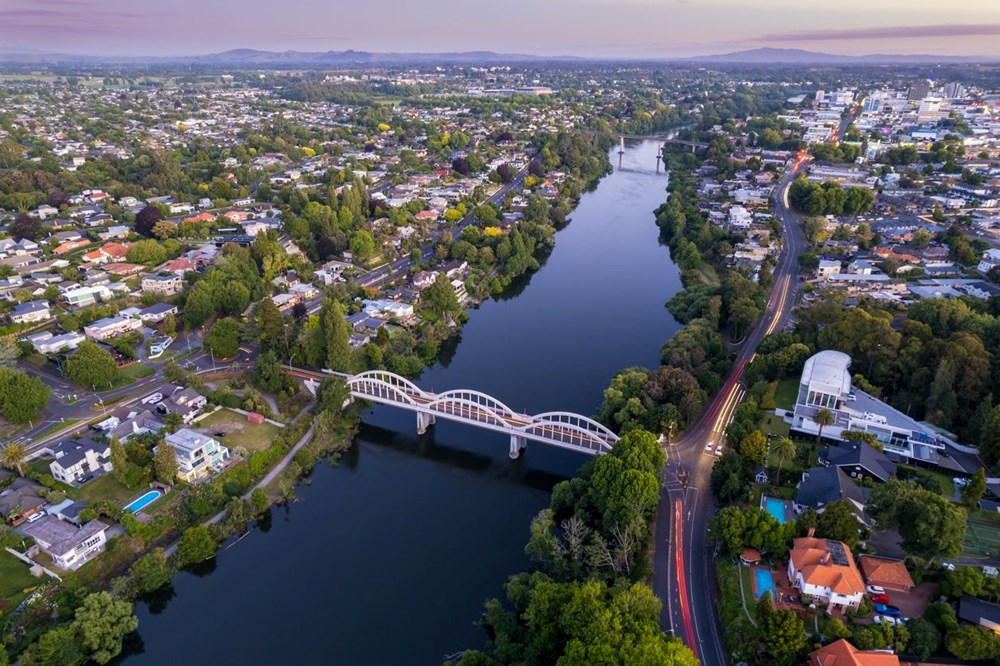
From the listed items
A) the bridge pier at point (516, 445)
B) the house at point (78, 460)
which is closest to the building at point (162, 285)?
the house at point (78, 460)

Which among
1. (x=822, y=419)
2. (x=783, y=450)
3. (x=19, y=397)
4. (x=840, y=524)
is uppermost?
(x=822, y=419)

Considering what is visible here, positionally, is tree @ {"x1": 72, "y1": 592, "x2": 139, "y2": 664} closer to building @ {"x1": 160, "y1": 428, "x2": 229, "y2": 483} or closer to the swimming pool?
building @ {"x1": 160, "y1": 428, "x2": 229, "y2": 483}

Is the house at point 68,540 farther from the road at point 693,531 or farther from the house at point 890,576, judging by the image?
the house at point 890,576

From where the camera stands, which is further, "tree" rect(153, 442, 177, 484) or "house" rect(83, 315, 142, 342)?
"house" rect(83, 315, 142, 342)

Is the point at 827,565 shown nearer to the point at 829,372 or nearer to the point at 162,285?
the point at 829,372

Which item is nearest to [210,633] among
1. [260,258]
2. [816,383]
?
[816,383]

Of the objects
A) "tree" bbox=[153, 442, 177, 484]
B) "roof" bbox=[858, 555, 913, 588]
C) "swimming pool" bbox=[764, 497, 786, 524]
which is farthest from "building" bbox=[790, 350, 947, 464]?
"tree" bbox=[153, 442, 177, 484]

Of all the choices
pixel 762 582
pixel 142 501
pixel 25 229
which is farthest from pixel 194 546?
pixel 25 229
